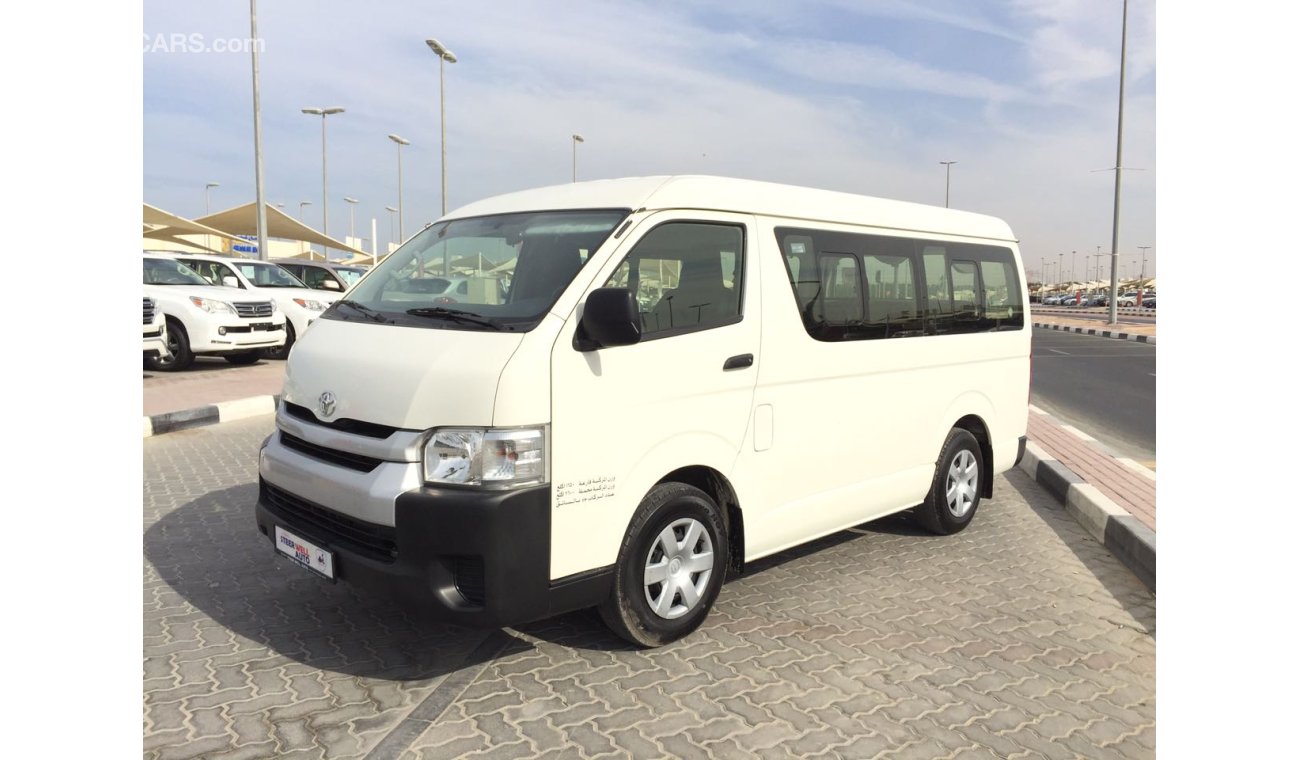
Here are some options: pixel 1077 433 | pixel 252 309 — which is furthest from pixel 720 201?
pixel 252 309

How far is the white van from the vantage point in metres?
3.42

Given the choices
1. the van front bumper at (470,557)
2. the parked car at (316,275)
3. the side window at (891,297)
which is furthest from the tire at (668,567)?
the parked car at (316,275)

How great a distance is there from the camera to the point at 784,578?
5.07m

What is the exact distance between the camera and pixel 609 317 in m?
3.47

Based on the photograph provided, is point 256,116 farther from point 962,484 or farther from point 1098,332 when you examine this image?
point 1098,332

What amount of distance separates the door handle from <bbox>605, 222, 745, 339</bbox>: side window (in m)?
0.17

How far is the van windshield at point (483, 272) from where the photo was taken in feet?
12.3

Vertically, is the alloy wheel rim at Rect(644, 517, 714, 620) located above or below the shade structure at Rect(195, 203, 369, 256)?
below

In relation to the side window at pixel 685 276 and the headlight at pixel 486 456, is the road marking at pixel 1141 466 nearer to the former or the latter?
the side window at pixel 685 276

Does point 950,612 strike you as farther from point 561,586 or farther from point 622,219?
point 622,219

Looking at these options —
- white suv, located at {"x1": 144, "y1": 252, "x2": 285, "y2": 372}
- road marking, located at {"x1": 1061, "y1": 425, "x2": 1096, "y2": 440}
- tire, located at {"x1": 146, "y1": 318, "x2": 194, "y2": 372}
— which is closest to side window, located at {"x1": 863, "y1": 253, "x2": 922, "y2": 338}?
road marking, located at {"x1": 1061, "y1": 425, "x2": 1096, "y2": 440}

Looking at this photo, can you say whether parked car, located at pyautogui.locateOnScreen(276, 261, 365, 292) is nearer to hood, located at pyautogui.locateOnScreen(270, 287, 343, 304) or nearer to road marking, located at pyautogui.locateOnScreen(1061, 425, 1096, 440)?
hood, located at pyautogui.locateOnScreen(270, 287, 343, 304)

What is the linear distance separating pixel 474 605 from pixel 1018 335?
461 centimetres
